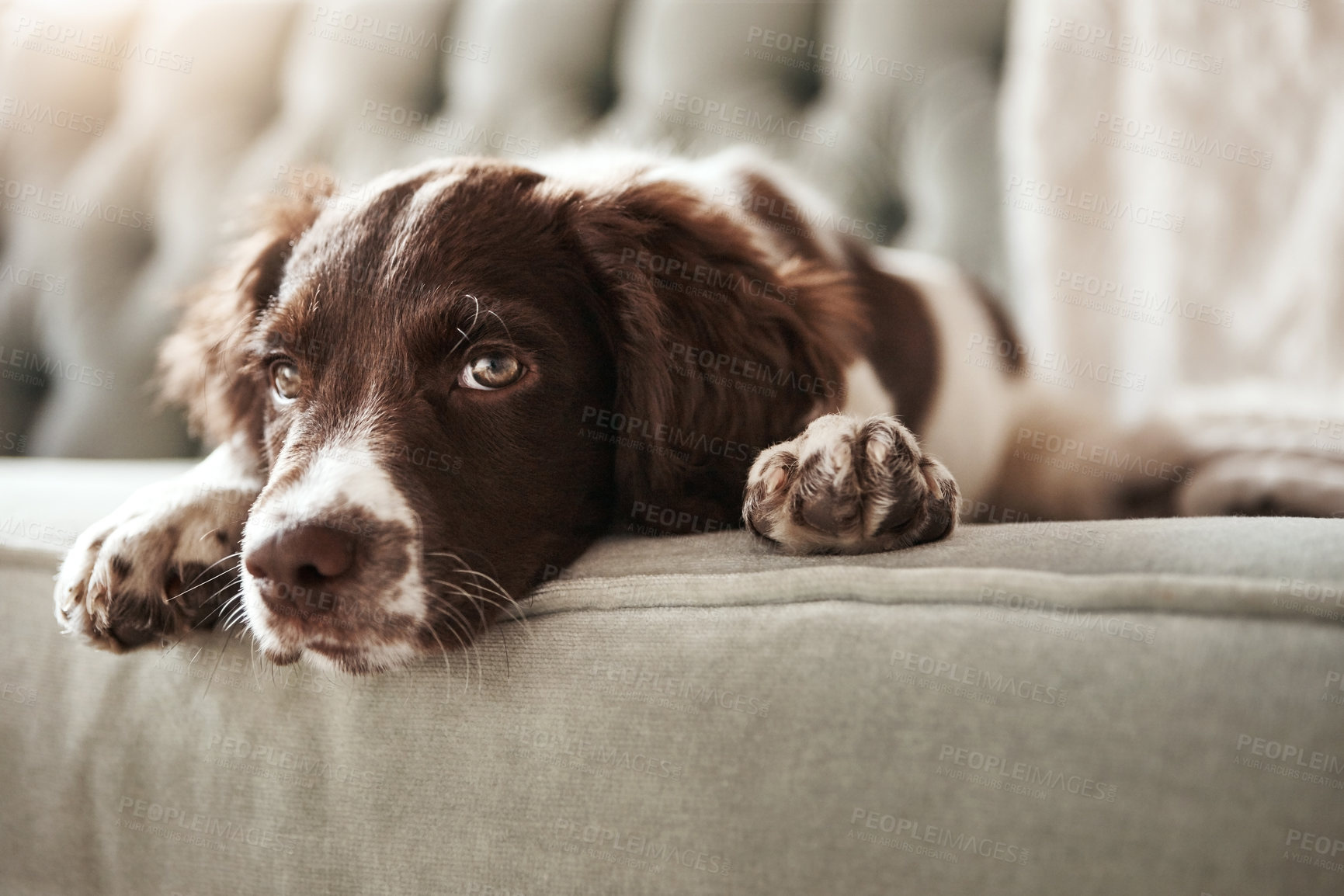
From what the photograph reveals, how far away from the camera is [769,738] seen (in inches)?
34.9

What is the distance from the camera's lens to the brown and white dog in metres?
1.15

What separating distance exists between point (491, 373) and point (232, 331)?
2.38ft

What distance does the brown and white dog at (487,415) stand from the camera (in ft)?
3.77

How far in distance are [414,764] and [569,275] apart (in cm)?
81

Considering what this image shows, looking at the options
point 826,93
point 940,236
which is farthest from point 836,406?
point 826,93
